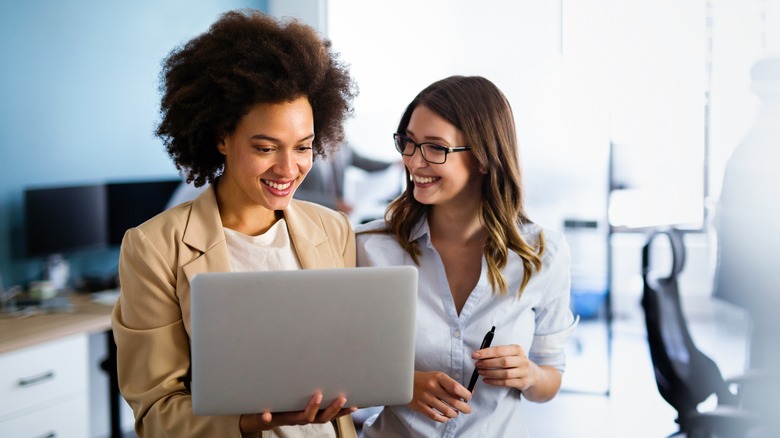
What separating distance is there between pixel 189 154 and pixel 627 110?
381 cm

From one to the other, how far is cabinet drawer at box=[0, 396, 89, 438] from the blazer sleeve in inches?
59.8

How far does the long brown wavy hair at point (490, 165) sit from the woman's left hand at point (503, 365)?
6.4 inches

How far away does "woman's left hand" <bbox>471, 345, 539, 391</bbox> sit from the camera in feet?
4.99

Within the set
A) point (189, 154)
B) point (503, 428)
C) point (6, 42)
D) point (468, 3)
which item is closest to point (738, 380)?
point (503, 428)

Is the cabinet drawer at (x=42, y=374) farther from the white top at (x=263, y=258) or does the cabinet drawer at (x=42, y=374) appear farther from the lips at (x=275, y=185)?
the lips at (x=275, y=185)

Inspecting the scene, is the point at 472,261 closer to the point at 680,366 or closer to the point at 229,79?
the point at 229,79

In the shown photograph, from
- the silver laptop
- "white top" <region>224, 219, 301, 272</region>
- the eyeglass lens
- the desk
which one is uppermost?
the eyeglass lens

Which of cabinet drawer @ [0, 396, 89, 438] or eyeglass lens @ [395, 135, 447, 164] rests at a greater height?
eyeglass lens @ [395, 135, 447, 164]

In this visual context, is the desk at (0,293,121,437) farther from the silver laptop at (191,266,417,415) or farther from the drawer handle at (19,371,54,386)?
the silver laptop at (191,266,417,415)

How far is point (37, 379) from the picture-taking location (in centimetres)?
272

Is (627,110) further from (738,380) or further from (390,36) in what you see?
(738,380)

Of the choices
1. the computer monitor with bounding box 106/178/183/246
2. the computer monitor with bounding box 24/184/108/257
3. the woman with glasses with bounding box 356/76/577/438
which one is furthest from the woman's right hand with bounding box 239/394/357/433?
the computer monitor with bounding box 106/178/183/246

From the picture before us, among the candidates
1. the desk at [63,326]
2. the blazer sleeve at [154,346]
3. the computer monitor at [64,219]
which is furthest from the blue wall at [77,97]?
the blazer sleeve at [154,346]

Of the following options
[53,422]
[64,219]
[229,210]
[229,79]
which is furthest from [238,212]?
[64,219]
